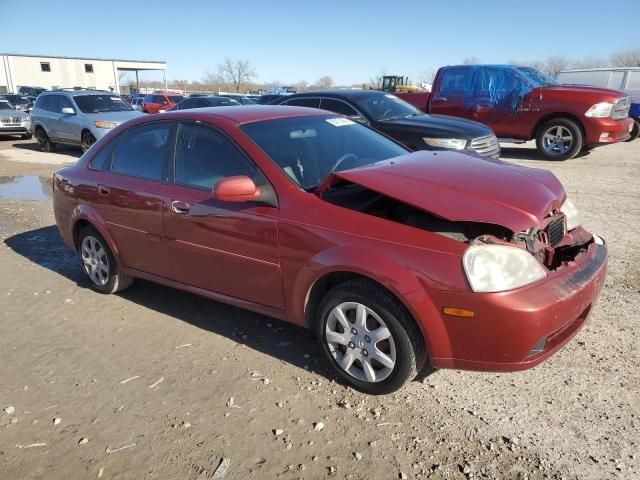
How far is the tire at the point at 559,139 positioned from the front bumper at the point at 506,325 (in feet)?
29.6

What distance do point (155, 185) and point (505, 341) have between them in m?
2.72

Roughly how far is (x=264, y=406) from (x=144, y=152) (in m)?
2.31

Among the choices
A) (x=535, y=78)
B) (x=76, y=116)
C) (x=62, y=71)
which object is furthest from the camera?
(x=62, y=71)

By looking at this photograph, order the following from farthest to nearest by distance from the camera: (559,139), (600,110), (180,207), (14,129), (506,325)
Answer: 1. (14,129)
2. (559,139)
3. (600,110)
4. (180,207)
5. (506,325)

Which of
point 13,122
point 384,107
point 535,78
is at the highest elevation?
point 535,78

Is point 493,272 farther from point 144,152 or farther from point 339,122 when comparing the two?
point 144,152

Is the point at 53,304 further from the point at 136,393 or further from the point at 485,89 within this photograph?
the point at 485,89

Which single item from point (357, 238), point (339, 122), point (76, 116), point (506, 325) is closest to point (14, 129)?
point (76, 116)

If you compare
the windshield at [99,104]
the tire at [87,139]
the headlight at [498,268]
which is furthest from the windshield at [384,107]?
the windshield at [99,104]

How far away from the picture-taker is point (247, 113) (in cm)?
393

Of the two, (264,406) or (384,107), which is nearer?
(264,406)

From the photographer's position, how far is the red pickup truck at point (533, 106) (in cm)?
1046

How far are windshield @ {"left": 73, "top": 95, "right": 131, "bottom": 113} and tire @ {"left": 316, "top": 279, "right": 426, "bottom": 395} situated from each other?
12.5 m

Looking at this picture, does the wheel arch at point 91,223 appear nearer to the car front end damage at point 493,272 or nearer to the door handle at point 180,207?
the door handle at point 180,207
